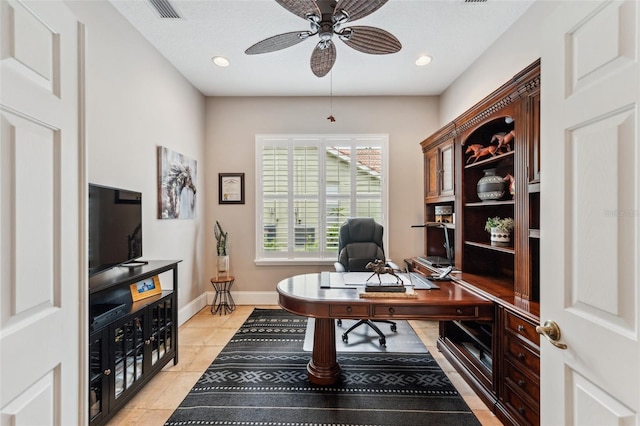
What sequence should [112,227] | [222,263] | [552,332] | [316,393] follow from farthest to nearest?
[222,263], [316,393], [112,227], [552,332]

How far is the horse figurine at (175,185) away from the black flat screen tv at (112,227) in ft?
2.53

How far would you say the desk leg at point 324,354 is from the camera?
Result: 2.20m

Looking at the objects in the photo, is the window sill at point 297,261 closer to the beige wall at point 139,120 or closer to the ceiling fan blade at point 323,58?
the beige wall at point 139,120

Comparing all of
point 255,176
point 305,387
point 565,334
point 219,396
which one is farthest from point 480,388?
point 255,176

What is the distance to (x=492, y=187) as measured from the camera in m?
2.34

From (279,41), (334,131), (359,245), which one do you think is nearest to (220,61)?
(279,41)

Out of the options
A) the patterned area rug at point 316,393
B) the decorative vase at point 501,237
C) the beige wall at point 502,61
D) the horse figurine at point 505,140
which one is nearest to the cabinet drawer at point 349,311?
the patterned area rug at point 316,393

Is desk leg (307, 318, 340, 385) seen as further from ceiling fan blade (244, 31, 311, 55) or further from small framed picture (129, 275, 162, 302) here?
ceiling fan blade (244, 31, 311, 55)

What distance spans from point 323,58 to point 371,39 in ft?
1.28

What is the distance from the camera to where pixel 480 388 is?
2.06 metres

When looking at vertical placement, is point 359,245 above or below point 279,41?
below

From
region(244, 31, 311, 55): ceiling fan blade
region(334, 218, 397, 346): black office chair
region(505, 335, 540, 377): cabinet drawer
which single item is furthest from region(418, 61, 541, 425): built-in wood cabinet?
region(244, 31, 311, 55): ceiling fan blade

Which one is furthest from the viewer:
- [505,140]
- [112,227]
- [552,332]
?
[505,140]

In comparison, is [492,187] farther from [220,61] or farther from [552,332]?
[220,61]
